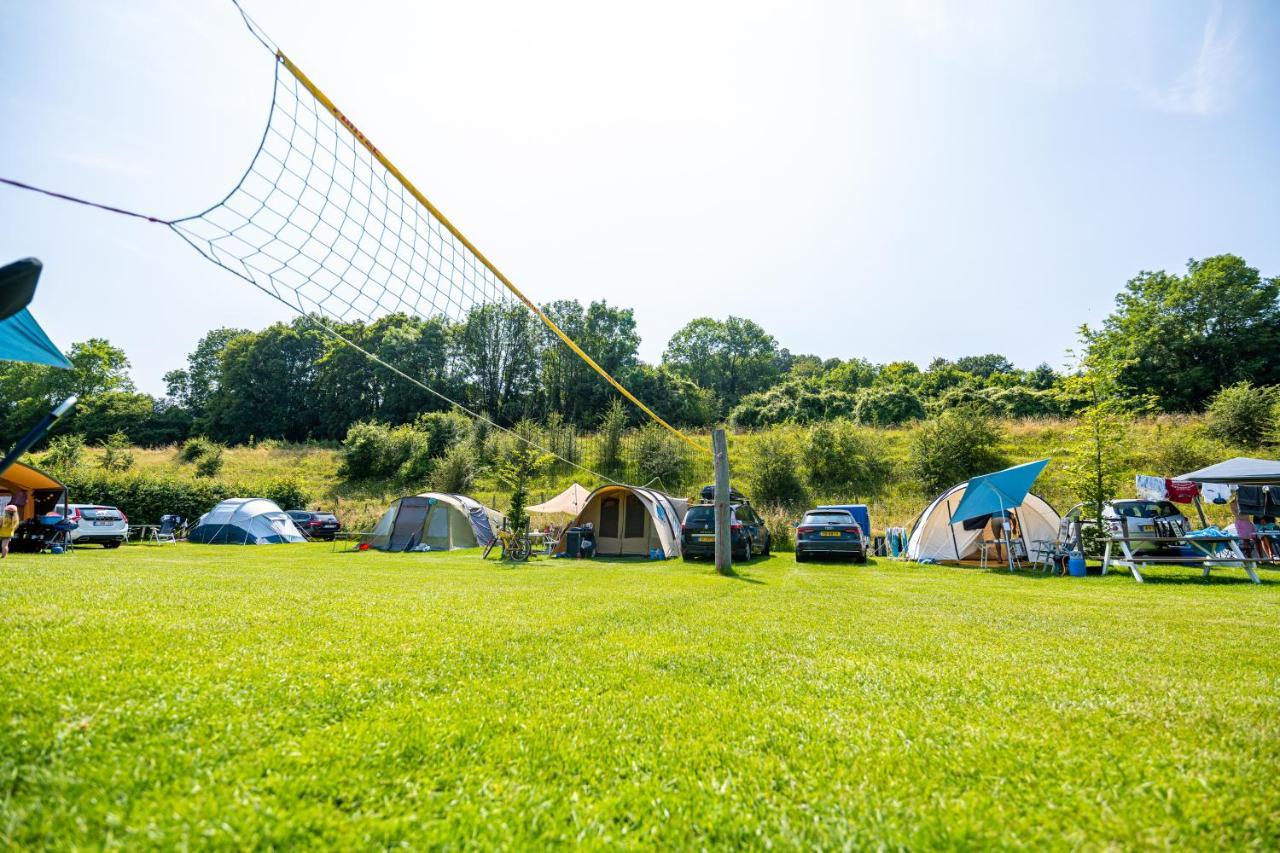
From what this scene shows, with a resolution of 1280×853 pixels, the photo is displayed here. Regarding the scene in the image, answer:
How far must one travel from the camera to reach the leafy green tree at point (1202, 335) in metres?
31.3

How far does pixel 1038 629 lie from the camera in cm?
473

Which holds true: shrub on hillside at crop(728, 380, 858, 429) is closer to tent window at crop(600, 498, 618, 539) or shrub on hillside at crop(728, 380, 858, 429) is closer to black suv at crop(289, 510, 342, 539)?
tent window at crop(600, 498, 618, 539)

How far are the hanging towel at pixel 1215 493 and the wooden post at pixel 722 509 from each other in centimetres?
1471

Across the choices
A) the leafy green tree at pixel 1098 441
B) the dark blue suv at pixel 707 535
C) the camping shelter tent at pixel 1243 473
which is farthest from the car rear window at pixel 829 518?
the camping shelter tent at pixel 1243 473

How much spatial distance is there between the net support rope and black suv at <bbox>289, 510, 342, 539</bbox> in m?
19.3

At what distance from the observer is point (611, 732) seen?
90.2 inches

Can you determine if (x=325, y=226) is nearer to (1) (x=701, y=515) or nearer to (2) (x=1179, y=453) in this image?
(1) (x=701, y=515)

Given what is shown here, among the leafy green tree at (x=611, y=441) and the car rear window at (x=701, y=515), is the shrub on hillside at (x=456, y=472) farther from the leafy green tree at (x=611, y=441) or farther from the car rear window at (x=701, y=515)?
the car rear window at (x=701, y=515)

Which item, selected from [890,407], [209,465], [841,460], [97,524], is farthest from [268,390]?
[890,407]

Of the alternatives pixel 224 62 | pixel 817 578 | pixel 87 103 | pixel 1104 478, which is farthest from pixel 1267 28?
pixel 87 103

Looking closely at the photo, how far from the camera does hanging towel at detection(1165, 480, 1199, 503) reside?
12.8 metres

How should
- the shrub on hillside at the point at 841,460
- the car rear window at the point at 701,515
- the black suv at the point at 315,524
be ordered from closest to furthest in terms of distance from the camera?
the car rear window at the point at 701,515 → the black suv at the point at 315,524 → the shrub on hillside at the point at 841,460

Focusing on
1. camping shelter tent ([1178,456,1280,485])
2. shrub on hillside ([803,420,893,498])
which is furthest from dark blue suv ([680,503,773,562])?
shrub on hillside ([803,420,893,498])

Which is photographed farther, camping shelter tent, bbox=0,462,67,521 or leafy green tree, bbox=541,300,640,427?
leafy green tree, bbox=541,300,640,427
